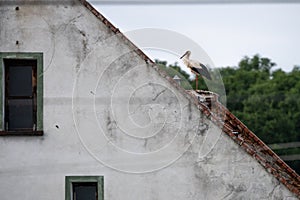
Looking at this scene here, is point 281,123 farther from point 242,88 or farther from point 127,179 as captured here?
point 127,179

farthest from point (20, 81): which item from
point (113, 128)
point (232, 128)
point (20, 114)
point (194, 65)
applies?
point (232, 128)

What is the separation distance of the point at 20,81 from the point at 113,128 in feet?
5.81

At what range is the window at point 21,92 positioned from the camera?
66.9ft

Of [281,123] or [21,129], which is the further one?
[281,123]

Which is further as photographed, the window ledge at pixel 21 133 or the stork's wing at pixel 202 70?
the stork's wing at pixel 202 70

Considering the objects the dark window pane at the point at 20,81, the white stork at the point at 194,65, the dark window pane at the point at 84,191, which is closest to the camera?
the dark window pane at the point at 84,191

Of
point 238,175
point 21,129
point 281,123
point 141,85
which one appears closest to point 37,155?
point 21,129

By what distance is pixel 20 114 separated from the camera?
67.3 feet

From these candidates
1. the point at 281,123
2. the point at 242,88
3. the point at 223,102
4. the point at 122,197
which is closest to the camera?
the point at 122,197

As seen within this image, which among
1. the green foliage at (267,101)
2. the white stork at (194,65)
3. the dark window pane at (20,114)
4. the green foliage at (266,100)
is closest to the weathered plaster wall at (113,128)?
the dark window pane at (20,114)

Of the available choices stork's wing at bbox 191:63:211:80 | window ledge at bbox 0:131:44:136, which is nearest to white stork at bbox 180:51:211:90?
stork's wing at bbox 191:63:211:80

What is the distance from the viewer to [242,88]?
7650 cm

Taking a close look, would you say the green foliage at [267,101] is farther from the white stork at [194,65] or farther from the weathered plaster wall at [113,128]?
the weathered plaster wall at [113,128]

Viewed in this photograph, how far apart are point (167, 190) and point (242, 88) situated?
5654 centimetres
